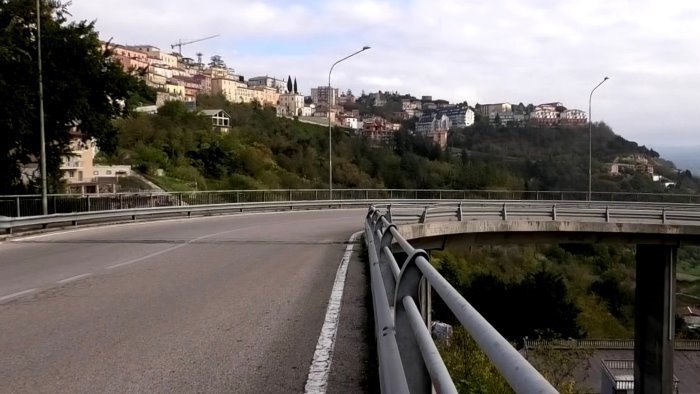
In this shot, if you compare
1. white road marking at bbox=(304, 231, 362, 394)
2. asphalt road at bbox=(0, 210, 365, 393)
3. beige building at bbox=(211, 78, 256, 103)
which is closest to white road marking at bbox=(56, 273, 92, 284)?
asphalt road at bbox=(0, 210, 365, 393)

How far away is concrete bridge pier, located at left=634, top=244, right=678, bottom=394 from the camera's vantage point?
23438 mm

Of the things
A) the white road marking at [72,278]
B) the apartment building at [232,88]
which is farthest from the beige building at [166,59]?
the white road marking at [72,278]

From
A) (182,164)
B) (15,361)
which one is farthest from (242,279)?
(182,164)

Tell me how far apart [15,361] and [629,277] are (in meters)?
50.5

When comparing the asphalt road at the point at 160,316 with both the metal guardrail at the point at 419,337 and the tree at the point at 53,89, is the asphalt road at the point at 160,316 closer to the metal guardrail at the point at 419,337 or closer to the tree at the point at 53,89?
the metal guardrail at the point at 419,337

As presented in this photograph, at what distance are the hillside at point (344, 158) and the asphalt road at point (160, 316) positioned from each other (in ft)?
123

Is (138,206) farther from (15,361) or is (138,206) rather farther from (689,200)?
(689,200)

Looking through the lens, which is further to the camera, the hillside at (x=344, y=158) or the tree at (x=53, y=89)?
the hillside at (x=344, y=158)

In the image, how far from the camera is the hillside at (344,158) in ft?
214

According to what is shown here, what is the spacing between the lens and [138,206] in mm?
27453

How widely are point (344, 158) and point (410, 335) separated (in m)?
83.0

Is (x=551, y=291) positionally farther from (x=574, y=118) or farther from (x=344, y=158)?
(x=574, y=118)

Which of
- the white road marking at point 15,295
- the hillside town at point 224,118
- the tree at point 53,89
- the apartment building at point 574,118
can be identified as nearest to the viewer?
the white road marking at point 15,295

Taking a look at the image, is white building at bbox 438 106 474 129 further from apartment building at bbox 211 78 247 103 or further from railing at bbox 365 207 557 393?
railing at bbox 365 207 557 393
